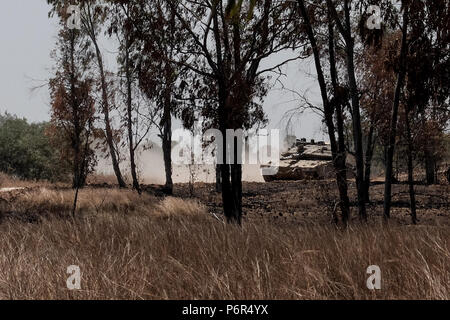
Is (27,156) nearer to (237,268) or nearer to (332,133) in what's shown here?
(332,133)

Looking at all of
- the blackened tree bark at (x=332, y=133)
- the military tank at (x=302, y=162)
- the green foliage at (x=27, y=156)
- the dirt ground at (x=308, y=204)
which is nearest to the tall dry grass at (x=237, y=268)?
the blackened tree bark at (x=332, y=133)

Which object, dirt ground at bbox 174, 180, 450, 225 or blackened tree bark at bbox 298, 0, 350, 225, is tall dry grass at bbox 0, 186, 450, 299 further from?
dirt ground at bbox 174, 180, 450, 225

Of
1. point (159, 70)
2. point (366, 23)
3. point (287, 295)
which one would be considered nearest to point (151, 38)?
point (159, 70)

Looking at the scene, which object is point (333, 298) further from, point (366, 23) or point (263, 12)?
point (263, 12)

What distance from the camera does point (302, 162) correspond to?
3322cm

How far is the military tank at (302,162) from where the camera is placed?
104 ft

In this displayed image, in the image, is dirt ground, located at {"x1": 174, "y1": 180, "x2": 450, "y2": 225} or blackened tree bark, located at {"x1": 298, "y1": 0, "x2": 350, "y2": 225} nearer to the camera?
blackened tree bark, located at {"x1": 298, "y1": 0, "x2": 350, "y2": 225}

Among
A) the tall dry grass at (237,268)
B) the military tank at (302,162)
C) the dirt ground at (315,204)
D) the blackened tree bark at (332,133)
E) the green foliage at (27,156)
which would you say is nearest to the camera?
the tall dry grass at (237,268)

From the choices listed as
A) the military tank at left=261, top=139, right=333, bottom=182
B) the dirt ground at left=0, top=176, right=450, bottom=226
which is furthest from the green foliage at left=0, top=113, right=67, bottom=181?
the military tank at left=261, top=139, right=333, bottom=182

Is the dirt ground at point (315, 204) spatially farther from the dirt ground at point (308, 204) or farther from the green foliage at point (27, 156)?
the green foliage at point (27, 156)

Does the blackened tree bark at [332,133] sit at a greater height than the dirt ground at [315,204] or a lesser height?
greater

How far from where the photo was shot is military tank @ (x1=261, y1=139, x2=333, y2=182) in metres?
31.7

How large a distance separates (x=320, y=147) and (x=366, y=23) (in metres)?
24.1

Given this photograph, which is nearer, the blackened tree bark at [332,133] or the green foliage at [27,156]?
the blackened tree bark at [332,133]
